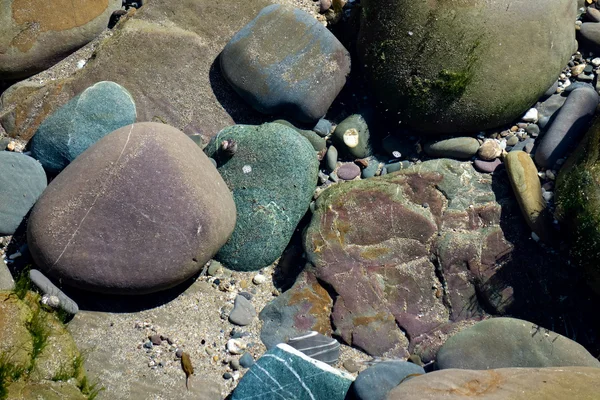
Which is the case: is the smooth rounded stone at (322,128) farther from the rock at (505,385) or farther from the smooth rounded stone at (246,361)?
the rock at (505,385)

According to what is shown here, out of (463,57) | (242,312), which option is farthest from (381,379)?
(463,57)

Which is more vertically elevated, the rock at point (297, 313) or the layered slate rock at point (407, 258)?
the layered slate rock at point (407, 258)

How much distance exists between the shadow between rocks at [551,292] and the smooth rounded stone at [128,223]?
6.83ft

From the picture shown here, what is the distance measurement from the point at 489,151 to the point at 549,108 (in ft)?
2.22

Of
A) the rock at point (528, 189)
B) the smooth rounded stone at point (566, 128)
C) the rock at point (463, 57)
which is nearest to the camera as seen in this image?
the rock at point (528, 189)

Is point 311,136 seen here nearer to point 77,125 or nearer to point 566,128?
point 77,125

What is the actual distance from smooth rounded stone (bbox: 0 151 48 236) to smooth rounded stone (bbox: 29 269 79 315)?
52 cm

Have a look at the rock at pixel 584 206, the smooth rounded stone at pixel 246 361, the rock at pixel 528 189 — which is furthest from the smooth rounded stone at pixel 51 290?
the rock at pixel 584 206

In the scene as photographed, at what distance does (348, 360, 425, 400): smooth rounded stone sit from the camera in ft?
13.1

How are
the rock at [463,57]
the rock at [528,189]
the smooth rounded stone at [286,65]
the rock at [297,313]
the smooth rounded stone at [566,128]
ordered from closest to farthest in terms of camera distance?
1. the rock at [297,313]
2. the rock at [528,189]
3. the rock at [463,57]
4. the smooth rounded stone at [566,128]
5. the smooth rounded stone at [286,65]

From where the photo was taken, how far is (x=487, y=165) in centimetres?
487

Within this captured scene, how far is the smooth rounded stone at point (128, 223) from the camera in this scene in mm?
4230

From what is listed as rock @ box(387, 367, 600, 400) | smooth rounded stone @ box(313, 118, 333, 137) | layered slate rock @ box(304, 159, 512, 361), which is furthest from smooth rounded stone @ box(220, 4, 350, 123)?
rock @ box(387, 367, 600, 400)

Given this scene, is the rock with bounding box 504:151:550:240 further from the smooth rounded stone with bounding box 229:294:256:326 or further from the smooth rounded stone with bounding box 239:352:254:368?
the smooth rounded stone with bounding box 239:352:254:368
